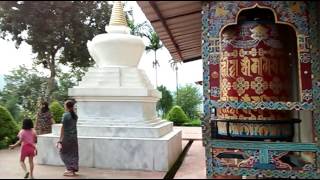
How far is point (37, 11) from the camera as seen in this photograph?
6371 millimetres

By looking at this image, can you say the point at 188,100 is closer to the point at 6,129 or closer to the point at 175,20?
the point at 6,129

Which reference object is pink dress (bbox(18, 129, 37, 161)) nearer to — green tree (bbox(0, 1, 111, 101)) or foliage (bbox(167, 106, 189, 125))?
green tree (bbox(0, 1, 111, 101))

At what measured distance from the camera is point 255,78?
633 centimetres

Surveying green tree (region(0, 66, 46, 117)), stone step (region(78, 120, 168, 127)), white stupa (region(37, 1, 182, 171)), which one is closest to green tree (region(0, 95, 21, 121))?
green tree (region(0, 66, 46, 117))

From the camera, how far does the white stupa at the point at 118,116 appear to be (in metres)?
7.11

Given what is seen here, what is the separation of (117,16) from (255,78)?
4.32 m

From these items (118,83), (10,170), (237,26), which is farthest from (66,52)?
(237,26)

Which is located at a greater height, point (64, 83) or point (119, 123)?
point (64, 83)

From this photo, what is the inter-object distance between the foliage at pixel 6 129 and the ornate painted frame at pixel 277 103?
25.2ft

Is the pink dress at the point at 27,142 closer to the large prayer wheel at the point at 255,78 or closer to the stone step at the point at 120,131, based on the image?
the stone step at the point at 120,131

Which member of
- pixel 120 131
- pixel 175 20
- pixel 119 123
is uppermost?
pixel 175 20

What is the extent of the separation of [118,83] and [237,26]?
305 centimetres

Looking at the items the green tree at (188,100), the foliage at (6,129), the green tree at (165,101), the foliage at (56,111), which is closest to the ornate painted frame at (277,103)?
the foliage at (6,129)

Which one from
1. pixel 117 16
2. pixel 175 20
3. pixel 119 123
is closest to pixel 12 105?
pixel 117 16
